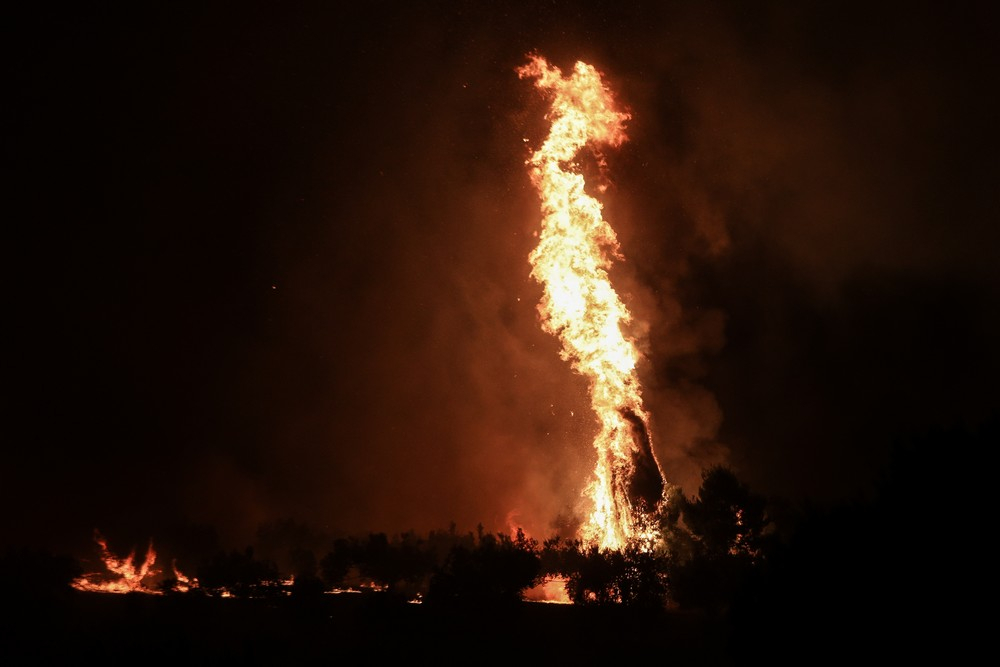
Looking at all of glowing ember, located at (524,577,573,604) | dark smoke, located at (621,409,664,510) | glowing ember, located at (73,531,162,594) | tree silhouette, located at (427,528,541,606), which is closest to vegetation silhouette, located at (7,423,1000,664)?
tree silhouette, located at (427,528,541,606)

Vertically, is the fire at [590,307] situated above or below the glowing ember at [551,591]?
above

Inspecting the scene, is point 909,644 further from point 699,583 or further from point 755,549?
point 755,549

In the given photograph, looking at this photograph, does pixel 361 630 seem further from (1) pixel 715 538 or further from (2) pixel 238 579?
(1) pixel 715 538

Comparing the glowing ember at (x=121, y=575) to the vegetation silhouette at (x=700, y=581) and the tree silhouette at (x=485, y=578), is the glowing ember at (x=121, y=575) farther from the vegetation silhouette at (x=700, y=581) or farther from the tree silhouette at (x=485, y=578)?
the tree silhouette at (x=485, y=578)

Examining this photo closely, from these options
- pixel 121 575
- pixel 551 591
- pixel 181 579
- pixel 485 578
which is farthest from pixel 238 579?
pixel 551 591

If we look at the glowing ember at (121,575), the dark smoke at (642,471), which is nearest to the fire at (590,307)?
the dark smoke at (642,471)

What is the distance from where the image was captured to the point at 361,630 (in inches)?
896

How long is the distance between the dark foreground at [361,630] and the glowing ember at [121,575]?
6.20 m

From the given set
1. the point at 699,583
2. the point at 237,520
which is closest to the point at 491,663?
the point at 699,583

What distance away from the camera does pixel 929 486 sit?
41.7 ft

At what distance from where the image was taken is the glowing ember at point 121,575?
3088 cm

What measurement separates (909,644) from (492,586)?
14.5 metres

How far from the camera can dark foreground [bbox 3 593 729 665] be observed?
20.8 meters

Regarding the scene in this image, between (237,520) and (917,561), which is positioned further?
(237,520)
